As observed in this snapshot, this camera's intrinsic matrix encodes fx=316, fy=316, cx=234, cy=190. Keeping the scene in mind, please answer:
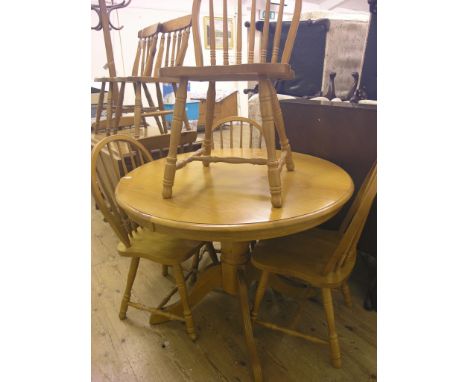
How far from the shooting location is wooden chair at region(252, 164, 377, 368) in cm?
111

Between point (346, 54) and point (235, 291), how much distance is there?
2.14 m

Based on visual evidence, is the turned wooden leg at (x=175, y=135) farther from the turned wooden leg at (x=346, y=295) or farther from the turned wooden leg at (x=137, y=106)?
the turned wooden leg at (x=137, y=106)

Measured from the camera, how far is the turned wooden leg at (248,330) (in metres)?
1.26

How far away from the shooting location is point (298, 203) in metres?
1.04

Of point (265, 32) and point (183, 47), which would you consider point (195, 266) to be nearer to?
point (265, 32)

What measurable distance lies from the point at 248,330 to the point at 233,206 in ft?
2.04

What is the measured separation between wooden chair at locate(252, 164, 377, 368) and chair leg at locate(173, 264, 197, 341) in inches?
11.8

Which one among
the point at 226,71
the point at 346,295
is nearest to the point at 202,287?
the point at 346,295

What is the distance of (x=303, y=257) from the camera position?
1.30 metres

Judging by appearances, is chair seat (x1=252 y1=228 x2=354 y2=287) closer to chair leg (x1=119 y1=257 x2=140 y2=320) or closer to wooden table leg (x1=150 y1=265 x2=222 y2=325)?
wooden table leg (x1=150 y1=265 x2=222 y2=325)

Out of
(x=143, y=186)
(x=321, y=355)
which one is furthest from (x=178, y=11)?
(x=321, y=355)

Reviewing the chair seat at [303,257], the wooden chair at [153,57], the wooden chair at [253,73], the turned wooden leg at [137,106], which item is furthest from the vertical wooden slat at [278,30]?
the turned wooden leg at [137,106]

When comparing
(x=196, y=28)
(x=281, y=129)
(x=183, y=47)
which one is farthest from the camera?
(x=183, y=47)

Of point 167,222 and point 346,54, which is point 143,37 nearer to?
point 346,54
